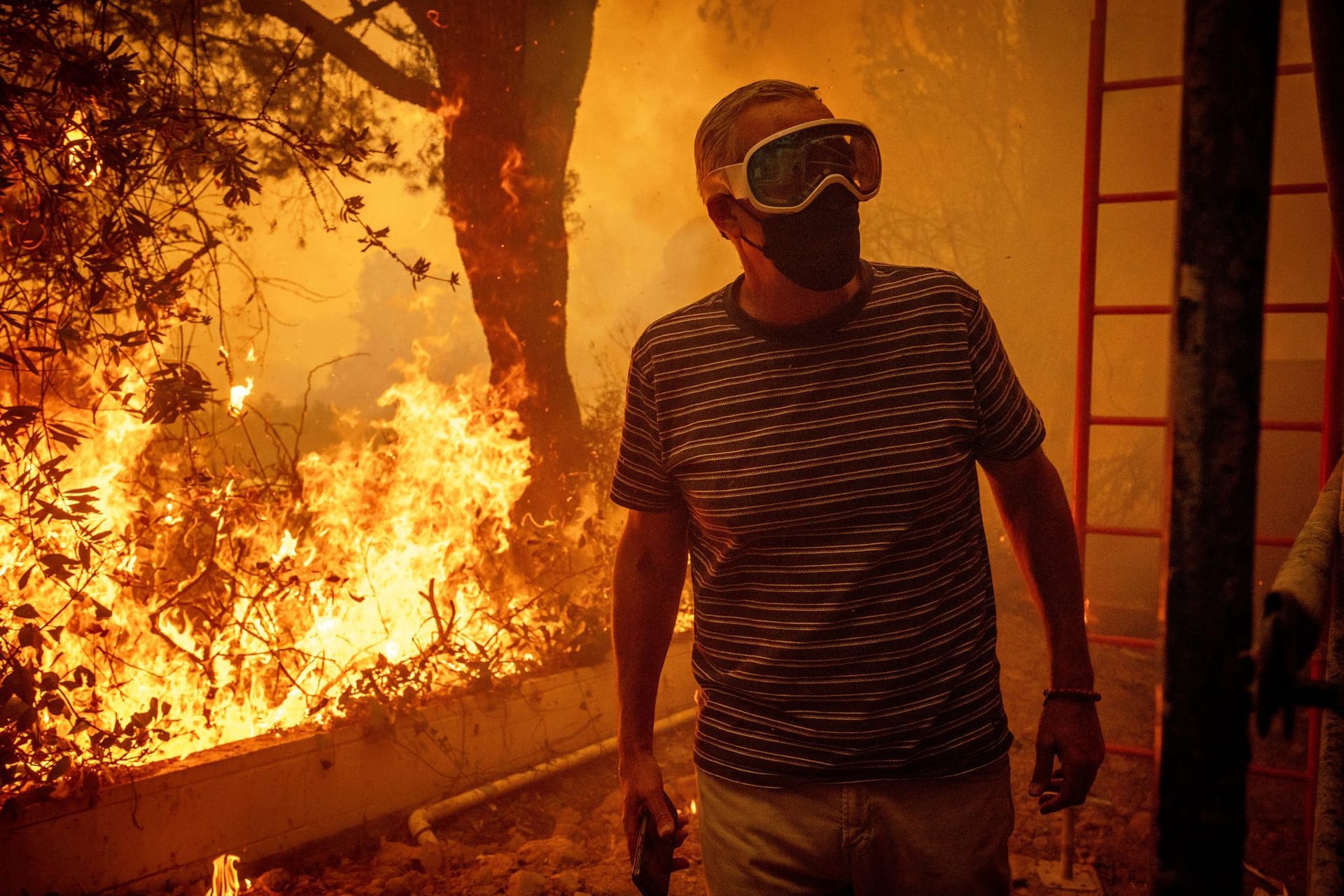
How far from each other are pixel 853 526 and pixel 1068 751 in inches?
30.9

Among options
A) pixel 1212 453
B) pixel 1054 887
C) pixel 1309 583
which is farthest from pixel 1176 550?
pixel 1054 887

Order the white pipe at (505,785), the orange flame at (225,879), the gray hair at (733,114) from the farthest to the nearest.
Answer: the white pipe at (505,785)
the orange flame at (225,879)
the gray hair at (733,114)

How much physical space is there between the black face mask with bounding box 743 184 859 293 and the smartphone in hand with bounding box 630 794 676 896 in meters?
1.31

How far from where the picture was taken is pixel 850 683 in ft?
6.49

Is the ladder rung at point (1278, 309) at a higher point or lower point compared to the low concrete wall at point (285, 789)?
higher

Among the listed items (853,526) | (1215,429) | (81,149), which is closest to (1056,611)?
(853,526)

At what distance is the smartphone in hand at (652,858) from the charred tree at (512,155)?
5.33 m

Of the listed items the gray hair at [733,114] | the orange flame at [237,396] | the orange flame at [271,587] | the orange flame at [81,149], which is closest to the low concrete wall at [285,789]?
the orange flame at [271,587]

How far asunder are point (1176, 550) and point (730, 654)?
56.3 inches

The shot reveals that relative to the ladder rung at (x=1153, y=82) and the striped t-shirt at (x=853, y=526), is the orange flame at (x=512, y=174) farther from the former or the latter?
the striped t-shirt at (x=853, y=526)

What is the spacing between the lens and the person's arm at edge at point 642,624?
7.73 ft

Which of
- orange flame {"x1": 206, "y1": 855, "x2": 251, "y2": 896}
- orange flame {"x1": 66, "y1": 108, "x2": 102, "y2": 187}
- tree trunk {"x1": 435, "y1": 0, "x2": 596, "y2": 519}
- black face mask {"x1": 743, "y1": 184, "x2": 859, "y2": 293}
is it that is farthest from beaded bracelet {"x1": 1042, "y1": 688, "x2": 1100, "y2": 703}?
tree trunk {"x1": 435, "y1": 0, "x2": 596, "y2": 519}

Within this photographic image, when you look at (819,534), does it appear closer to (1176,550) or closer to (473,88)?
(1176,550)

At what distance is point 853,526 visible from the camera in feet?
6.56
